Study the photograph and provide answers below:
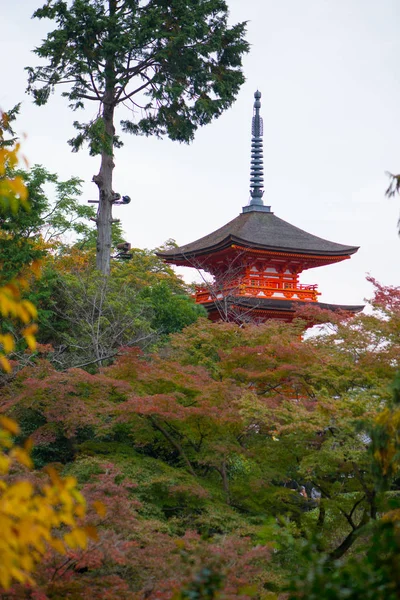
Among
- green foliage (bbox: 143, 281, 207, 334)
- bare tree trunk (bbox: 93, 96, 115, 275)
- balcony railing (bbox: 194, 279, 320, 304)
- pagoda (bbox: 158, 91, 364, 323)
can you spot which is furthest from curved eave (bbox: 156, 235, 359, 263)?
green foliage (bbox: 143, 281, 207, 334)

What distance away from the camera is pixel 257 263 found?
25219 mm

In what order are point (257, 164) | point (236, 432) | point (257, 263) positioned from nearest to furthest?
point (236, 432), point (257, 263), point (257, 164)

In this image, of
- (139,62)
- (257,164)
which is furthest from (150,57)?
(257,164)

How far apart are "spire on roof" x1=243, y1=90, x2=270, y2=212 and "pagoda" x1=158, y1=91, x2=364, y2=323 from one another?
46.5 inches

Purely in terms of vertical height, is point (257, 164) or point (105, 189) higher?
point (257, 164)

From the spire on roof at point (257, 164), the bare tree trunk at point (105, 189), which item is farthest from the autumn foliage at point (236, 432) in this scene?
the spire on roof at point (257, 164)

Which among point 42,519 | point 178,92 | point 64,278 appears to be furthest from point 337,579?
point 178,92

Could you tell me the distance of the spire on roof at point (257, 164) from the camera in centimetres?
2794

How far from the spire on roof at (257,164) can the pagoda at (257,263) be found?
1.18 m

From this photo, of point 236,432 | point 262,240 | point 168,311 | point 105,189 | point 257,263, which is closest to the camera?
point 236,432

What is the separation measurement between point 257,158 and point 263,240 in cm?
765

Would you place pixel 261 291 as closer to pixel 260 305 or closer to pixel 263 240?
pixel 260 305

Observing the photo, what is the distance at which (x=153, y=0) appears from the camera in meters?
20.0

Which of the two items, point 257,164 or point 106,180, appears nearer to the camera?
point 106,180
